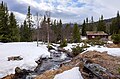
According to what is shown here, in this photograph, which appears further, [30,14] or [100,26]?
[100,26]

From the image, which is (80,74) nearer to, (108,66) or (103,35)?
(108,66)

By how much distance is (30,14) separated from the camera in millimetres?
66312

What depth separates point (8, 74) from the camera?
14.4 m

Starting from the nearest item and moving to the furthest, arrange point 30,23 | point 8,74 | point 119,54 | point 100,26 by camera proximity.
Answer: point 119,54 < point 8,74 < point 30,23 < point 100,26

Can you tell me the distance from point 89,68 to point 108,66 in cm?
106

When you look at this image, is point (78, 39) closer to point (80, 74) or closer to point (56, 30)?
point (56, 30)

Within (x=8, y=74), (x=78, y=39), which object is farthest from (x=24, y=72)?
(x=78, y=39)

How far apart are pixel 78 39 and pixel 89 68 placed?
50.1 meters

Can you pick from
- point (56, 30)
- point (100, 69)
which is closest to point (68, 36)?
point (56, 30)

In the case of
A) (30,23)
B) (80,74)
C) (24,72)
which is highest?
(30,23)

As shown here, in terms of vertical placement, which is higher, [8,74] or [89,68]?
[89,68]

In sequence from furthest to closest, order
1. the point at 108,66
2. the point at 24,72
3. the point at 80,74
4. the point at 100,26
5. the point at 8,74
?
the point at 100,26
the point at 24,72
the point at 8,74
the point at 108,66
the point at 80,74

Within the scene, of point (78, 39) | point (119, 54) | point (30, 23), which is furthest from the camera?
point (30, 23)

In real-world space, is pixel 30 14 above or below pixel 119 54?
above
